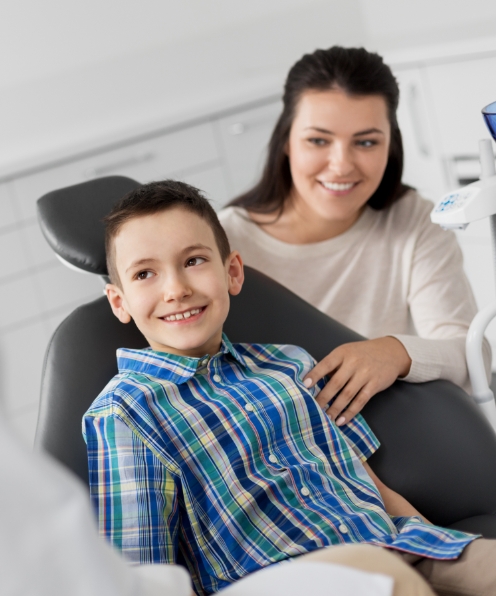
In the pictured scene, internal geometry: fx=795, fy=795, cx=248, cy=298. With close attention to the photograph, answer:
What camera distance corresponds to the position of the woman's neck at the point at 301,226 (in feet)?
5.70

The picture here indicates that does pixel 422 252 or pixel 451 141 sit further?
pixel 451 141

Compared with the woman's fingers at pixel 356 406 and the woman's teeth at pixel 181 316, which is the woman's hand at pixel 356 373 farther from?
the woman's teeth at pixel 181 316

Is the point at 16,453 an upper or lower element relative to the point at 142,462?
upper

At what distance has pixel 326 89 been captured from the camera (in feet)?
5.30

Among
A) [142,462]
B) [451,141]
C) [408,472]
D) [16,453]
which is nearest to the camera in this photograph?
[16,453]

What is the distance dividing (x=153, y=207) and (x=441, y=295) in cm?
66

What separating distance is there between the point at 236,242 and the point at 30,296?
1.42 meters

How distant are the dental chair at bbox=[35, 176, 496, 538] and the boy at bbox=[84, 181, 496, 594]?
2.2 inches

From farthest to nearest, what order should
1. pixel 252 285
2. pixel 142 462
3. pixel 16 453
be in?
pixel 252 285 < pixel 142 462 < pixel 16 453

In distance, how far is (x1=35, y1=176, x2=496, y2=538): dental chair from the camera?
3.96ft

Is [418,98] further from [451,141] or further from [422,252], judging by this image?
[422,252]

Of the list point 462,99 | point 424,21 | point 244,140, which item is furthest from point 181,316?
point 424,21

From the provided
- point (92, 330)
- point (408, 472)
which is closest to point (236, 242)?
point (92, 330)

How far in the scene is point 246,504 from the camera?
108 centimetres
